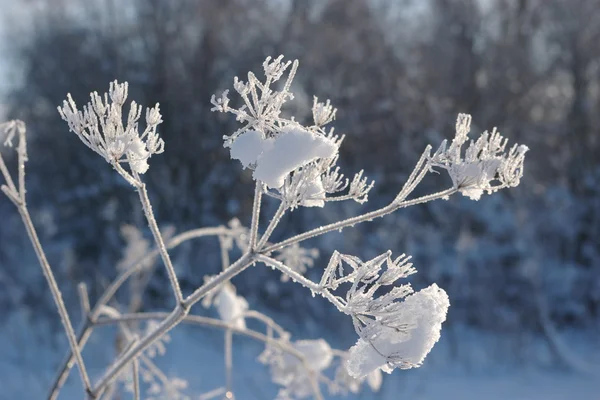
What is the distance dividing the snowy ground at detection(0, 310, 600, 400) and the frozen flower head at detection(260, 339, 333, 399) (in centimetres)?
229

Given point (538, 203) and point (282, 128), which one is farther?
point (538, 203)

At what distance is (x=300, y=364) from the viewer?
57.6 inches

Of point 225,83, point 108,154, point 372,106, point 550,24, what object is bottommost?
point 108,154

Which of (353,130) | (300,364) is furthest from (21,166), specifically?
(353,130)

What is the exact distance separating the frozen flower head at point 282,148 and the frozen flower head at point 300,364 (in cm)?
78

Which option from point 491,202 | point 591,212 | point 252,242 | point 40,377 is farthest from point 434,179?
point 252,242

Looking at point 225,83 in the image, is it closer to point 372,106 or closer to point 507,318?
point 372,106

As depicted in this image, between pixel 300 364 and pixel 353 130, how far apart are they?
12.0ft

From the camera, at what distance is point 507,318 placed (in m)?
4.56

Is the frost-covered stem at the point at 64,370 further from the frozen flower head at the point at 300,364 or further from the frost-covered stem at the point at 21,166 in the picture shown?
the frozen flower head at the point at 300,364

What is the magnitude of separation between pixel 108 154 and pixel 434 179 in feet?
14.5

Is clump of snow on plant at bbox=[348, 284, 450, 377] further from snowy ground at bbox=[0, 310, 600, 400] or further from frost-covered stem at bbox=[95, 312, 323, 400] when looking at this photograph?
snowy ground at bbox=[0, 310, 600, 400]

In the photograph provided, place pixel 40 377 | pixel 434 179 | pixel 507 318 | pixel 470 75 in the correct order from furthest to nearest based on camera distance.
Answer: pixel 470 75, pixel 434 179, pixel 507 318, pixel 40 377

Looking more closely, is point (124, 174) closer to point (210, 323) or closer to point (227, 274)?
point (227, 274)
